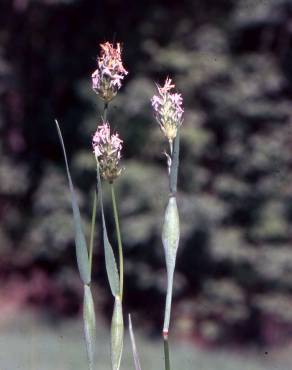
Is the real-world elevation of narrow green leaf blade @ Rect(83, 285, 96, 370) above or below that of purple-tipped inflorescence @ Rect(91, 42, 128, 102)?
below

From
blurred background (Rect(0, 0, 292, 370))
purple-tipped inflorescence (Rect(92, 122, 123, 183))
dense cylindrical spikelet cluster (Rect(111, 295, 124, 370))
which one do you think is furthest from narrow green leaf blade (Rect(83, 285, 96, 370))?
blurred background (Rect(0, 0, 292, 370))

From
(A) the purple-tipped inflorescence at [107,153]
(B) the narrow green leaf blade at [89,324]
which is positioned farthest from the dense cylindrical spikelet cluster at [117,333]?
(A) the purple-tipped inflorescence at [107,153]

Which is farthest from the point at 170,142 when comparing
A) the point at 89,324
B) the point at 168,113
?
the point at 89,324

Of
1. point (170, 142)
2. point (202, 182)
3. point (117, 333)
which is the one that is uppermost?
point (202, 182)

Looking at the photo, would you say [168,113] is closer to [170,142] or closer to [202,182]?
[170,142]

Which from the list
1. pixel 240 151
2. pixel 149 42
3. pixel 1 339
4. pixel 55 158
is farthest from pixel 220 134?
pixel 1 339

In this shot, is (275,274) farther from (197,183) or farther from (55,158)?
(55,158)

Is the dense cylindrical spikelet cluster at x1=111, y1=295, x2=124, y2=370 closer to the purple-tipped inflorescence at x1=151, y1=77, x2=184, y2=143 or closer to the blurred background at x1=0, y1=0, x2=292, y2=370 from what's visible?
the purple-tipped inflorescence at x1=151, y1=77, x2=184, y2=143
